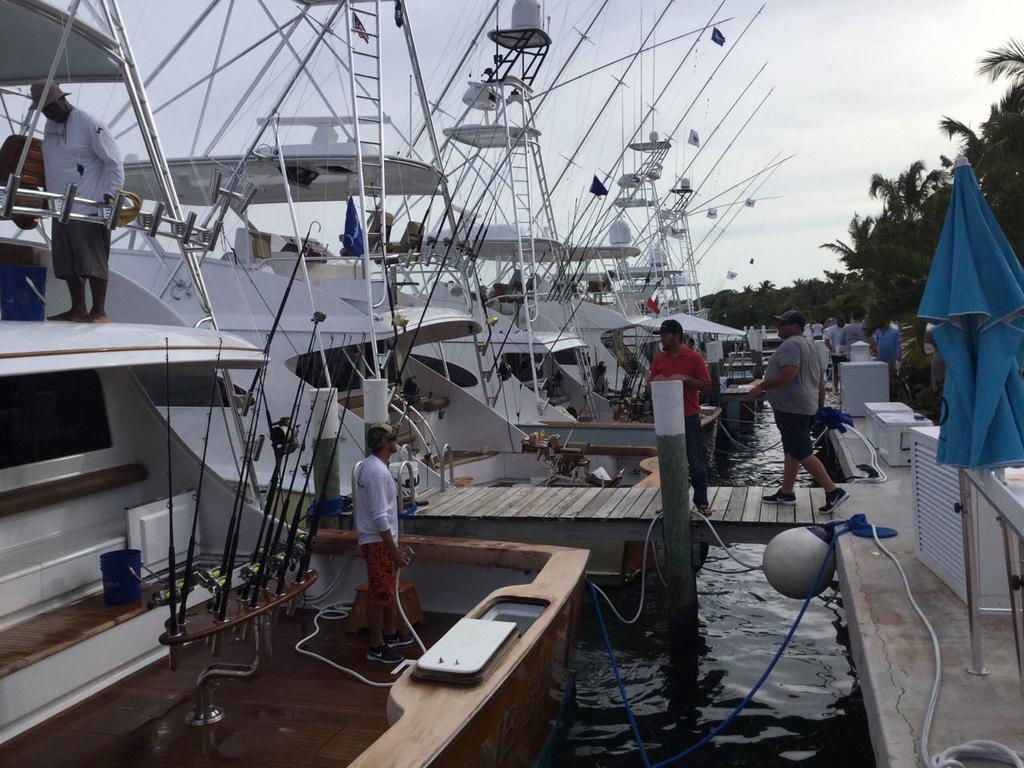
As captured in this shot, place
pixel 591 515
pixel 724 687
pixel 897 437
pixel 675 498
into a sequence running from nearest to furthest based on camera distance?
pixel 675 498 < pixel 724 687 < pixel 591 515 < pixel 897 437

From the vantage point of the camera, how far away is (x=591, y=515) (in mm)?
7504

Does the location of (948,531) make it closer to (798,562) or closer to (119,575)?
(798,562)

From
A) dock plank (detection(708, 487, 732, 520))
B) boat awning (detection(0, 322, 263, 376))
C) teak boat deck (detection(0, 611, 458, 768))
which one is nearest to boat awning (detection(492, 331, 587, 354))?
dock plank (detection(708, 487, 732, 520))

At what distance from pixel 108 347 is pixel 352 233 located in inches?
212

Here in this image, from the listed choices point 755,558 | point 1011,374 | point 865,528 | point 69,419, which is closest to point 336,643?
point 69,419

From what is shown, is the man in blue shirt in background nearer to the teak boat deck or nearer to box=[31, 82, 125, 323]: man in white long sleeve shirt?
the teak boat deck

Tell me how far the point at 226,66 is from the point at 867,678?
937 cm

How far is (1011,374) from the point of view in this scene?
3.67m

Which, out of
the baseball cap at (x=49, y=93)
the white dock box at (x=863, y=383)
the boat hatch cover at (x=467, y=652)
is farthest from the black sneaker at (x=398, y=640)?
the white dock box at (x=863, y=383)

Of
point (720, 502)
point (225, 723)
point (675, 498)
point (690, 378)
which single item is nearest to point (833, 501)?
point (720, 502)

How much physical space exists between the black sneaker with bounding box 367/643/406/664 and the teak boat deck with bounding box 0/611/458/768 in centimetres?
4

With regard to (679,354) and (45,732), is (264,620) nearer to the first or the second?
(45,732)

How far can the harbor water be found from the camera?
596 cm

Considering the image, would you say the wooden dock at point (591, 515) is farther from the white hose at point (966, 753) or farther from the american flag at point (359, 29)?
the american flag at point (359, 29)
